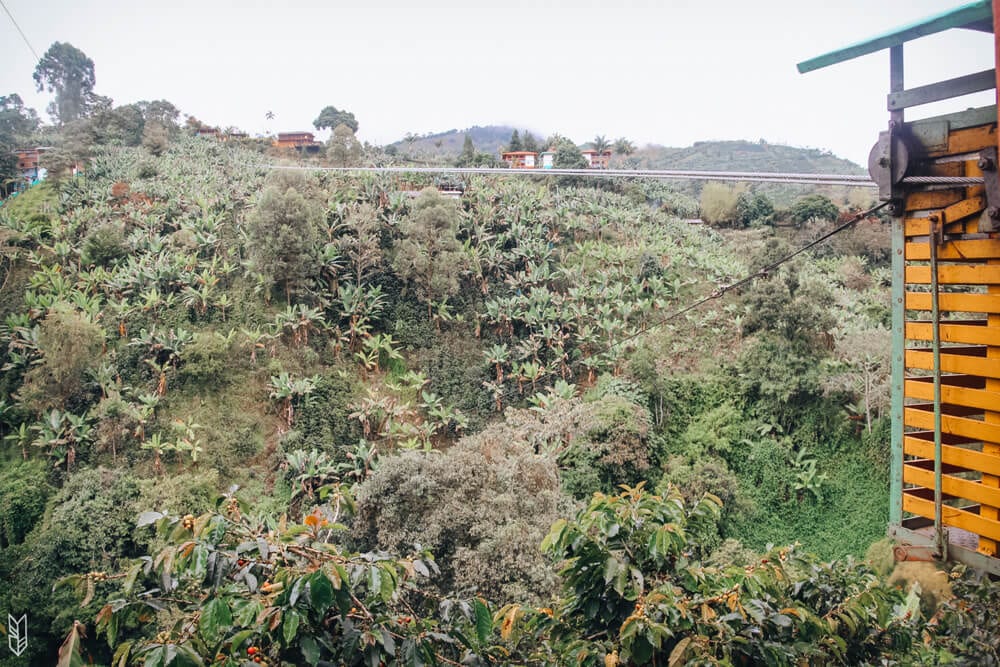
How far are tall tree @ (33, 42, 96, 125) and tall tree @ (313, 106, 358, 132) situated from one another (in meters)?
15.9

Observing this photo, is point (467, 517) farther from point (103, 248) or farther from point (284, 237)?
point (103, 248)

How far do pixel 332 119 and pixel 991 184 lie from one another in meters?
36.2

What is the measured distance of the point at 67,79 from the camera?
128 feet

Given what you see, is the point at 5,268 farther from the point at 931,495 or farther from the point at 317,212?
the point at 931,495

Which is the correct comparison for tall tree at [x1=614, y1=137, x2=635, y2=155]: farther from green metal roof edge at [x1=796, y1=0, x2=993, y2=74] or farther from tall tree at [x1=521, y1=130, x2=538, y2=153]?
green metal roof edge at [x1=796, y1=0, x2=993, y2=74]

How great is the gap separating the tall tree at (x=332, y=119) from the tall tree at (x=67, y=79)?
1591 cm

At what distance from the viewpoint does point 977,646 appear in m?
2.76

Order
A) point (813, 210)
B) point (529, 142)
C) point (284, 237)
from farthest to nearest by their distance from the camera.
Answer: point (529, 142) → point (813, 210) → point (284, 237)

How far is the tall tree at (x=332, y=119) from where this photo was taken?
3469 centimetres

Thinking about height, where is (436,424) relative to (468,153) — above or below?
below

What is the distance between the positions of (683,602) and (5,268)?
19177 millimetres

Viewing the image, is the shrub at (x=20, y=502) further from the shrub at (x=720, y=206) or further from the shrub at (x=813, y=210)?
the shrub at (x=813, y=210)

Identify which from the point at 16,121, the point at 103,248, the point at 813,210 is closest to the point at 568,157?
the point at 813,210

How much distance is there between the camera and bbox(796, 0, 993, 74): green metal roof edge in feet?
8.48
